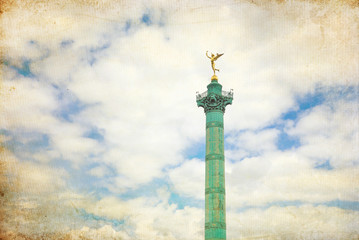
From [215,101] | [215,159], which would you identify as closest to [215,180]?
[215,159]

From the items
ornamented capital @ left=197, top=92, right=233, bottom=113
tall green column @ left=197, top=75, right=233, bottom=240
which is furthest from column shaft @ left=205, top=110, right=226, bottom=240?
ornamented capital @ left=197, top=92, right=233, bottom=113

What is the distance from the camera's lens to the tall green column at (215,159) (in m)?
36.6

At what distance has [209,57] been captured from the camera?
42.2 m

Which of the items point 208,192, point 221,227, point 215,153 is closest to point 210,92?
point 215,153

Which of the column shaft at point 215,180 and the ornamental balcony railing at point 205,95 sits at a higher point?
the ornamental balcony railing at point 205,95

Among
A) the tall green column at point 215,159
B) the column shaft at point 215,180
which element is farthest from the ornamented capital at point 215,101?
the column shaft at point 215,180

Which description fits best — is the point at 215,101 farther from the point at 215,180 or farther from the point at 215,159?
the point at 215,180

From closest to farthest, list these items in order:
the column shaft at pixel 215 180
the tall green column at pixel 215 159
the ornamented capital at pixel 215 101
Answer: the column shaft at pixel 215 180 → the tall green column at pixel 215 159 → the ornamented capital at pixel 215 101

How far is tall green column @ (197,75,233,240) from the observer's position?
120 ft

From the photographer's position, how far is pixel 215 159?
127ft

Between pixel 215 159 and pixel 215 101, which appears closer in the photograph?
pixel 215 159

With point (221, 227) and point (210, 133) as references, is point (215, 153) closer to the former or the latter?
point (210, 133)

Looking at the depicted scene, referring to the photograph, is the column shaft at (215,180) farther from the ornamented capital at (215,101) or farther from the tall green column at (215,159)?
the ornamented capital at (215,101)

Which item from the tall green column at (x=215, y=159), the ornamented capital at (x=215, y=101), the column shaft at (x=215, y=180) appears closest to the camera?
the column shaft at (x=215, y=180)
